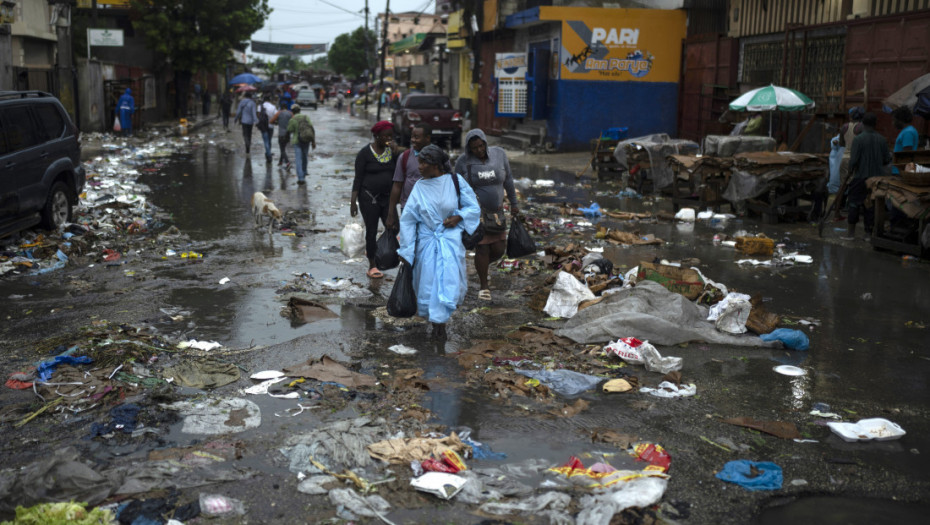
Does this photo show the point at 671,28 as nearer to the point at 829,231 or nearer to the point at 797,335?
the point at 829,231

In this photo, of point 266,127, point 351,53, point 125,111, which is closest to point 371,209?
point 266,127

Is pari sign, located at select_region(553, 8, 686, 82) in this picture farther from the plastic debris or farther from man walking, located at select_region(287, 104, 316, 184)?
the plastic debris

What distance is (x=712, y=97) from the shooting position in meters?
24.2

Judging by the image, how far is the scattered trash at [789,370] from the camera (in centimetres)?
643

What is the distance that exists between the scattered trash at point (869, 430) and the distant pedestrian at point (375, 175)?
5329mm

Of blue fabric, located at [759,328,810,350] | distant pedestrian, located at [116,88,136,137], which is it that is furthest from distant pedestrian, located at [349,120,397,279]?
distant pedestrian, located at [116,88,136,137]

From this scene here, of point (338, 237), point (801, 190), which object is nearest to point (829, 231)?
point (801, 190)

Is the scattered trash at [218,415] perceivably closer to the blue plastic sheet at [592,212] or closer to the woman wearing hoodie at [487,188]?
the woman wearing hoodie at [487,188]

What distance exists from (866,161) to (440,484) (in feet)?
32.4

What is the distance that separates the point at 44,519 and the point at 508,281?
634cm

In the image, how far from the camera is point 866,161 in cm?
1194

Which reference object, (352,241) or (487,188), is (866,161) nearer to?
(487,188)

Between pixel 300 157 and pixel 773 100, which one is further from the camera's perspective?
pixel 300 157

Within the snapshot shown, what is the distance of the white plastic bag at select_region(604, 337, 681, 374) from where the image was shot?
6.41 metres
